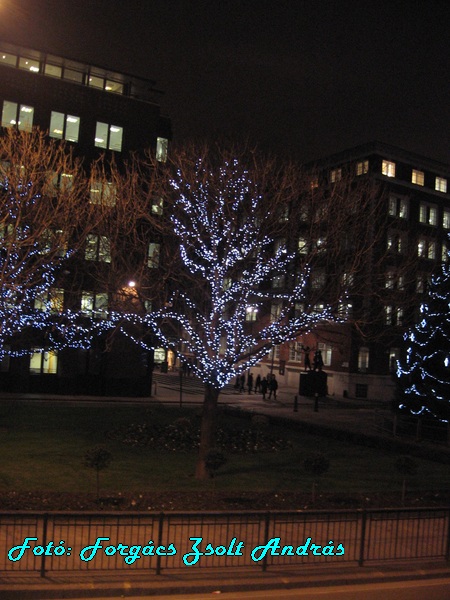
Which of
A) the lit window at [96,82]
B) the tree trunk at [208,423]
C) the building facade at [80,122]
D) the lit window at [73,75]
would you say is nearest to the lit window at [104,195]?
the tree trunk at [208,423]

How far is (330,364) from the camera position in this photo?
54.8 metres

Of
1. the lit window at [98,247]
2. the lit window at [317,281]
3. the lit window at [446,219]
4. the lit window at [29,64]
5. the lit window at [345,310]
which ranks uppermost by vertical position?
the lit window at [29,64]

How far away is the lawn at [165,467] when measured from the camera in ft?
48.3

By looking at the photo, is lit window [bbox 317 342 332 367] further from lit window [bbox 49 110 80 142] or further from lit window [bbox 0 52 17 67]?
lit window [bbox 0 52 17 67]

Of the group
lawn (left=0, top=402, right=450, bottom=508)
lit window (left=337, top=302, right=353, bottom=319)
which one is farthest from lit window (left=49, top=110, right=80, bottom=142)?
lit window (left=337, top=302, right=353, bottom=319)

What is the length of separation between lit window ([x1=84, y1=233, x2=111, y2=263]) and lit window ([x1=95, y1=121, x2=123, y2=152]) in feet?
59.0

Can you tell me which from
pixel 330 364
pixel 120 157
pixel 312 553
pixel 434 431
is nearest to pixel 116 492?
pixel 312 553

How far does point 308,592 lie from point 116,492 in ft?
19.5

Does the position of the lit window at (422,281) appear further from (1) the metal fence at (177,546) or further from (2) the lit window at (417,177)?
(2) the lit window at (417,177)

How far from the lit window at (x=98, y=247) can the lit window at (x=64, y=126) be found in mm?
17533

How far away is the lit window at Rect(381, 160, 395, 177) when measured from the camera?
5450cm

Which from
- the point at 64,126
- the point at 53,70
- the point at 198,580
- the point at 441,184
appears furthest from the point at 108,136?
the point at 198,580

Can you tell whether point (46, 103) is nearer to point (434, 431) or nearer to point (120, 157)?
point (120, 157)

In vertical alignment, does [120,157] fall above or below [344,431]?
above
